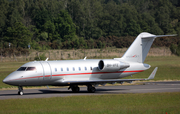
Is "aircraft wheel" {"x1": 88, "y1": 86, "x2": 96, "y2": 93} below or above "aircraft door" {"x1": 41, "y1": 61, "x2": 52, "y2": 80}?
below

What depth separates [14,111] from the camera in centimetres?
1675

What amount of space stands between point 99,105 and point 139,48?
12.6 metres

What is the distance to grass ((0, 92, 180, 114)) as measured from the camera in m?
16.4

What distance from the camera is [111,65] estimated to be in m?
27.4

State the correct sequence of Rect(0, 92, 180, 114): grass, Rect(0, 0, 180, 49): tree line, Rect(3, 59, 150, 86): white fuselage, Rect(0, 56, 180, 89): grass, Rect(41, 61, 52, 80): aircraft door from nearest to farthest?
Rect(0, 92, 180, 114): grass, Rect(3, 59, 150, 86): white fuselage, Rect(41, 61, 52, 80): aircraft door, Rect(0, 56, 180, 89): grass, Rect(0, 0, 180, 49): tree line

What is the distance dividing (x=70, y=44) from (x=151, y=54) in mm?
25567

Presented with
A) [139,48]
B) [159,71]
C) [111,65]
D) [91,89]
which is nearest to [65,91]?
[91,89]

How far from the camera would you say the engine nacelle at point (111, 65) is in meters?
27.2

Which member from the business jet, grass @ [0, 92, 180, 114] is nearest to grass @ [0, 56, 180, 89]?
the business jet

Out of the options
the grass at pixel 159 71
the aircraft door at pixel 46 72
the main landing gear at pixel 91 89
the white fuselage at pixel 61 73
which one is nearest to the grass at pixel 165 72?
the grass at pixel 159 71

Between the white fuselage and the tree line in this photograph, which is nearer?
the white fuselage

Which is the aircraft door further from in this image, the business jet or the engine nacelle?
the engine nacelle

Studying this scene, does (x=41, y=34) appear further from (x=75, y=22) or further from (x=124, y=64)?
(x=124, y=64)

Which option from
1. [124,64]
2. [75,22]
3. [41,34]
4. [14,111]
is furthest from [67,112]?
[75,22]
